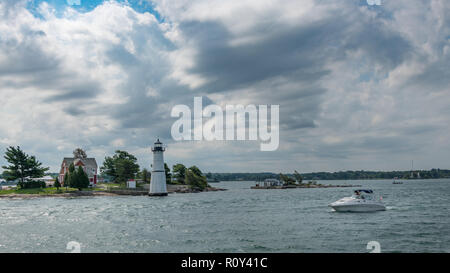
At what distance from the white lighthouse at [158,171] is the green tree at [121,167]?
124ft

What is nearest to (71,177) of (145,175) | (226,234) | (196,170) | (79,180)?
(79,180)

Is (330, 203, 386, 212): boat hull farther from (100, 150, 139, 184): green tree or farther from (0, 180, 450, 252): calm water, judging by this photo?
(100, 150, 139, 184): green tree

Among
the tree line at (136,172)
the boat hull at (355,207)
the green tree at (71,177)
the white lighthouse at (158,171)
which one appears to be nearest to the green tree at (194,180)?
the tree line at (136,172)

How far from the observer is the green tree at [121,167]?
135500 mm

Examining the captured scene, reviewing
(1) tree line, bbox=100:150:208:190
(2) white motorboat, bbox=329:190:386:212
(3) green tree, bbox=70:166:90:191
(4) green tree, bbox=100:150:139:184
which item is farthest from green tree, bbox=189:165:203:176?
(2) white motorboat, bbox=329:190:386:212

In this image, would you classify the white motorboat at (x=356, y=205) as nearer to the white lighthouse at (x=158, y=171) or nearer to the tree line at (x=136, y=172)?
the white lighthouse at (x=158, y=171)

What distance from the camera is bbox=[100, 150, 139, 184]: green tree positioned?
136 m

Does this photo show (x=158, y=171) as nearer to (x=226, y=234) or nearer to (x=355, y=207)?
(x=355, y=207)

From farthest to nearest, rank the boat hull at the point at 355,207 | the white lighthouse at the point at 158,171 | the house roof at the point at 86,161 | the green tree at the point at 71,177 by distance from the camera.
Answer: the house roof at the point at 86,161
the green tree at the point at 71,177
the white lighthouse at the point at 158,171
the boat hull at the point at 355,207

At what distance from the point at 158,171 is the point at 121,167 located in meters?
42.9

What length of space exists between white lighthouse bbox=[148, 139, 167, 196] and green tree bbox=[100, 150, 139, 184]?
124 feet

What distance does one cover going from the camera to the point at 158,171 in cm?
9906
